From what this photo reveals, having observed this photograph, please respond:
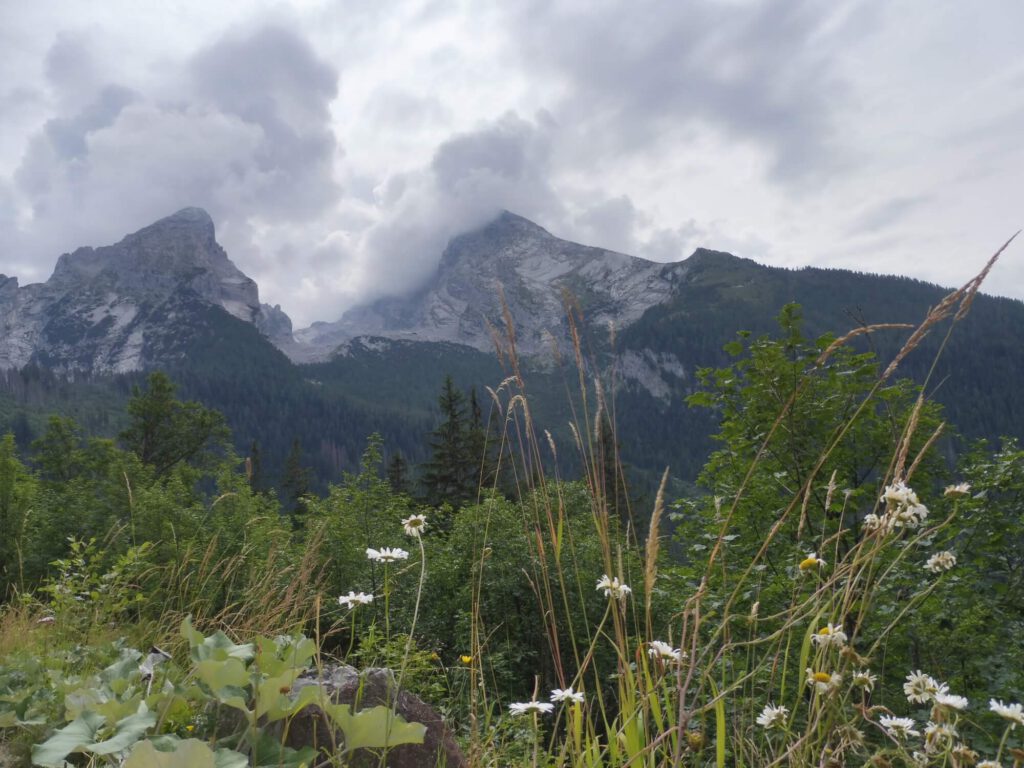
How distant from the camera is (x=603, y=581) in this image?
76.4 inches

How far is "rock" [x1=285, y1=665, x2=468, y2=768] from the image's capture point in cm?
195

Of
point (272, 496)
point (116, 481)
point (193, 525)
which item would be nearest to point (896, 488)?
point (193, 525)

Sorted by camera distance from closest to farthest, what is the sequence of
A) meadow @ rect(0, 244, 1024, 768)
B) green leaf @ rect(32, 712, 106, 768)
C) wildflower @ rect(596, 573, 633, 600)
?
green leaf @ rect(32, 712, 106, 768)
meadow @ rect(0, 244, 1024, 768)
wildflower @ rect(596, 573, 633, 600)

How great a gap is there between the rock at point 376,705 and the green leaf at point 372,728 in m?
0.28

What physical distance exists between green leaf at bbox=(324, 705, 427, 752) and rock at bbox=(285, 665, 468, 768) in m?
0.28

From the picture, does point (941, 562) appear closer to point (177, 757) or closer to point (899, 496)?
point (899, 496)

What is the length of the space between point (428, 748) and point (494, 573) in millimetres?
11092

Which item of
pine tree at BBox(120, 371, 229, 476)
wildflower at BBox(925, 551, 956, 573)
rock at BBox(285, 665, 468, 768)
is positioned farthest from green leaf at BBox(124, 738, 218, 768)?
pine tree at BBox(120, 371, 229, 476)

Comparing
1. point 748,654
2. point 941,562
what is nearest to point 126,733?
point 748,654

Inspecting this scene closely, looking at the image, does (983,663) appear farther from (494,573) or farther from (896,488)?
(494,573)

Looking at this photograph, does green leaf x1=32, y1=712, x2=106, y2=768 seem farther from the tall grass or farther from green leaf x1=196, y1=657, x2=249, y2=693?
the tall grass

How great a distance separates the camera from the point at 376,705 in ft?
6.68

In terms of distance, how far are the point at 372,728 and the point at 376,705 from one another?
19.3 inches

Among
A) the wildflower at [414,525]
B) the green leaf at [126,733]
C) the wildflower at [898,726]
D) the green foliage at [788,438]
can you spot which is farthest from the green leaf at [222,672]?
the green foliage at [788,438]
